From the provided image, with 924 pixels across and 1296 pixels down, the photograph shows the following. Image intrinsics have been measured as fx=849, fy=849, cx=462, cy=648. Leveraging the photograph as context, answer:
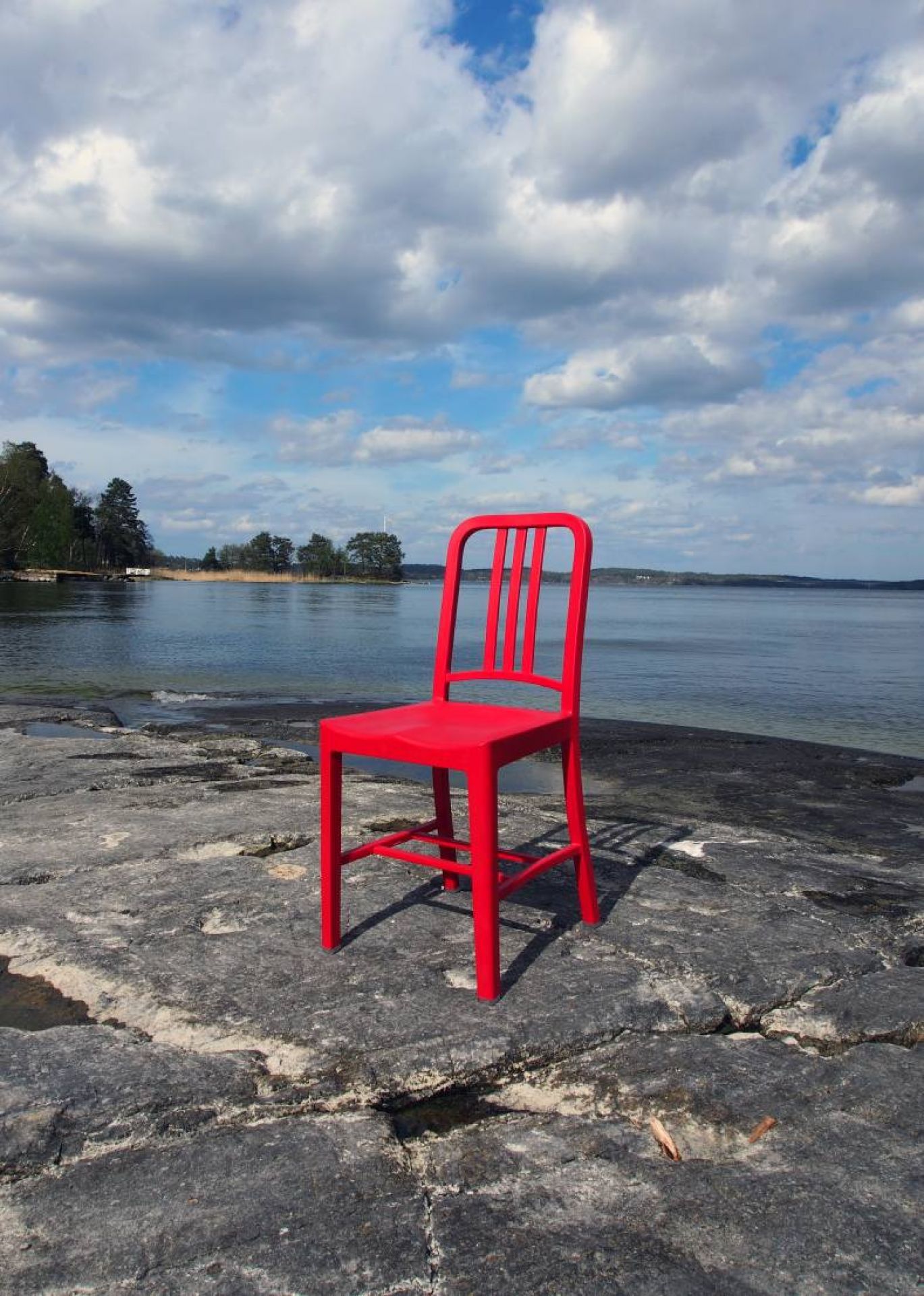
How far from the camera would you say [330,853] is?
8.66 ft

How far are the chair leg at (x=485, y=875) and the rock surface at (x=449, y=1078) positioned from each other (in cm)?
11

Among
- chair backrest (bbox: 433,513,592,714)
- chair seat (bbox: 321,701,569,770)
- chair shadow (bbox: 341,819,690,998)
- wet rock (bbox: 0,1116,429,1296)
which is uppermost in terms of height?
chair backrest (bbox: 433,513,592,714)

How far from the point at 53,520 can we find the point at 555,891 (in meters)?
85.1

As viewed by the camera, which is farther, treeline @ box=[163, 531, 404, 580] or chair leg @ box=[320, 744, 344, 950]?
treeline @ box=[163, 531, 404, 580]

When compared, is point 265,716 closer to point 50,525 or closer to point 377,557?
point 50,525

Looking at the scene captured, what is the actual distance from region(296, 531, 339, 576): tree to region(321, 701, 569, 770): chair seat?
432 feet

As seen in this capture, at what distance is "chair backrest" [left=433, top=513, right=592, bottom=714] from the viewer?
2.79 metres

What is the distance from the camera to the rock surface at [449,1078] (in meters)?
1.45

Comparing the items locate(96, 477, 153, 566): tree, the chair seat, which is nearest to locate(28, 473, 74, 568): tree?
locate(96, 477, 153, 566): tree

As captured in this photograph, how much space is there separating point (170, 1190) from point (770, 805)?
5486 millimetres

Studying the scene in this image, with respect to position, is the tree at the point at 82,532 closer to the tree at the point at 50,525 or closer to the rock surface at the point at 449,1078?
the tree at the point at 50,525

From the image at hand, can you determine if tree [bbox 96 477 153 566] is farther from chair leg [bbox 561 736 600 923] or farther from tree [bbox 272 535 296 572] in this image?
chair leg [bbox 561 736 600 923]

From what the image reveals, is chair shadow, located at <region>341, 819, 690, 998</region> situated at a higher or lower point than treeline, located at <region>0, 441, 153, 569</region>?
lower

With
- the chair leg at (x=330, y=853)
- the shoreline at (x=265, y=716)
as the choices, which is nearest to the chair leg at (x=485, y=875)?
the chair leg at (x=330, y=853)
